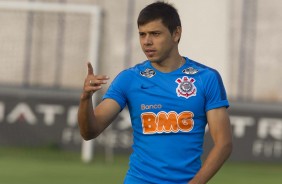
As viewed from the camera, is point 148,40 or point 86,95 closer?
point 86,95

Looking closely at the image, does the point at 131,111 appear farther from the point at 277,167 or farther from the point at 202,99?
the point at 277,167

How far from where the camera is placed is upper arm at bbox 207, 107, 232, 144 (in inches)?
227

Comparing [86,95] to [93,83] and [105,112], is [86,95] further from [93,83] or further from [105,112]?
[105,112]

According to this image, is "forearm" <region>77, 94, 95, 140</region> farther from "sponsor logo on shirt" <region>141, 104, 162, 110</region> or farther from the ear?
the ear

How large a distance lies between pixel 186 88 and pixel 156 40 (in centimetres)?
35

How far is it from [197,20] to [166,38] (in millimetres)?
9347

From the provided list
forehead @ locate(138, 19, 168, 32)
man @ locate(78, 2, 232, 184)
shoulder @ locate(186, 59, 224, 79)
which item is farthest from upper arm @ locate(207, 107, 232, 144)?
forehead @ locate(138, 19, 168, 32)

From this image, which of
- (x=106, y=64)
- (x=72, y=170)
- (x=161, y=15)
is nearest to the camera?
(x=161, y=15)

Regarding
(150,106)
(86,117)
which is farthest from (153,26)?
(86,117)

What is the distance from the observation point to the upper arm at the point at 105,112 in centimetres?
584

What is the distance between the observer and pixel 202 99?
5.85 metres

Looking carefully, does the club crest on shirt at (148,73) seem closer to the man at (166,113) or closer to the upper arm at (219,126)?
the man at (166,113)

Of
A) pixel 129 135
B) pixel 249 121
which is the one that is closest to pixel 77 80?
pixel 129 135

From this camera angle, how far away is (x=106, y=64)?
15.3 m
